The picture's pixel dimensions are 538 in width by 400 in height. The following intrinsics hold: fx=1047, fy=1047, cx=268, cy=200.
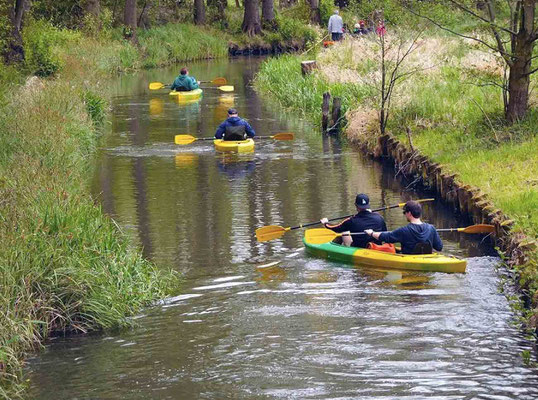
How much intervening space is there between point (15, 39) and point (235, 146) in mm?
7206

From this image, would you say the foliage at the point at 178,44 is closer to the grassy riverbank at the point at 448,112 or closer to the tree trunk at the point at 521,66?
the grassy riverbank at the point at 448,112

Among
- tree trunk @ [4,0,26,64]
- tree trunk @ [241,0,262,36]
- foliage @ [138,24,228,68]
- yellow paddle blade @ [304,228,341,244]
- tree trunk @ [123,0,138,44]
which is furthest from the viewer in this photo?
tree trunk @ [241,0,262,36]

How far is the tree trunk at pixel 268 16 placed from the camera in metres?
51.3

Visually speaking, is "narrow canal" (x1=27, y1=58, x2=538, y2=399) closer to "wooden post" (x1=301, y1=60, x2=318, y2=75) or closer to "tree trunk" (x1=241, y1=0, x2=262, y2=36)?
"wooden post" (x1=301, y1=60, x2=318, y2=75)

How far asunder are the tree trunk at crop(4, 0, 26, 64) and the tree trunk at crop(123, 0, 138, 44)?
16.2m

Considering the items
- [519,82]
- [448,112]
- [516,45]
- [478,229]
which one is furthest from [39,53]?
[478,229]

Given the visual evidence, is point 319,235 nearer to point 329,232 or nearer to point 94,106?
point 329,232

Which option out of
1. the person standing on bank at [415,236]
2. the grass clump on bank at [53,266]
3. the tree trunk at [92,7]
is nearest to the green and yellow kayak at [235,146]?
the grass clump on bank at [53,266]

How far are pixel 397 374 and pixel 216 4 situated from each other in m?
45.4

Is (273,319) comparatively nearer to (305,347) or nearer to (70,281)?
(305,347)

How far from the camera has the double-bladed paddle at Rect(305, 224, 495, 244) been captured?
13.7m

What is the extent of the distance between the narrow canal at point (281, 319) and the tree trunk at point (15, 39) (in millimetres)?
8072

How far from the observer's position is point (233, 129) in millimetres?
22422

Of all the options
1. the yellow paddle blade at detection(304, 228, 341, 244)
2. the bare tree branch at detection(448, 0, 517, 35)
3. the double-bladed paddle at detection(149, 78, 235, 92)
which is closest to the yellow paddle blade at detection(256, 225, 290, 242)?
the yellow paddle blade at detection(304, 228, 341, 244)
